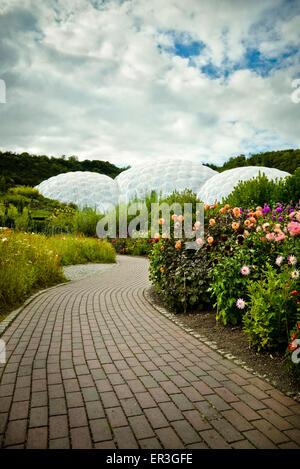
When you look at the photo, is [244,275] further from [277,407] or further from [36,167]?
[36,167]

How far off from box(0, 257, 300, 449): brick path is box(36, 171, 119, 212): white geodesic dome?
101 feet

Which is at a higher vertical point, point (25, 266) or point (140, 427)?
point (25, 266)

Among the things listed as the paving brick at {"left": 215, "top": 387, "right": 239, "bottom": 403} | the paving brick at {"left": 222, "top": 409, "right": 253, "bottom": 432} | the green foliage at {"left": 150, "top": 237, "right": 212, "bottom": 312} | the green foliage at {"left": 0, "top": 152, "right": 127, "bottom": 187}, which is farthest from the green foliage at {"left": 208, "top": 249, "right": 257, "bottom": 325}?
the green foliage at {"left": 0, "top": 152, "right": 127, "bottom": 187}

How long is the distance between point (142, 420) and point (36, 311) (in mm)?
3304

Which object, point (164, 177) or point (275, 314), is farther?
point (164, 177)

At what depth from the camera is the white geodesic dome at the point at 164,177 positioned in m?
30.8

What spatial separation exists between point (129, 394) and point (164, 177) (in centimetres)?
3015

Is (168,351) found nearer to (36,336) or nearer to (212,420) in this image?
(212,420)

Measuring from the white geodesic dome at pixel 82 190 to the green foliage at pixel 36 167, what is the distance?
Answer: 5053 mm

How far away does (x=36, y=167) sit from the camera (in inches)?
1829

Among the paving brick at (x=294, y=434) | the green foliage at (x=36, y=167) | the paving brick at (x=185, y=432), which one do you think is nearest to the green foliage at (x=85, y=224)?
the paving brick at (x=185, y=432)

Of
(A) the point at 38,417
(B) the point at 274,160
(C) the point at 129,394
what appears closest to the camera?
(A) the point at 38,417

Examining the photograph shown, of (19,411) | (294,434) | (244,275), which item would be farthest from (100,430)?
(244,275)

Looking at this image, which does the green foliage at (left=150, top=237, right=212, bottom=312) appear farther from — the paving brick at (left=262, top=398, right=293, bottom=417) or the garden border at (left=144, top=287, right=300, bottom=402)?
the paving brick at (left=262, top=398, right=293, bottom=417)
